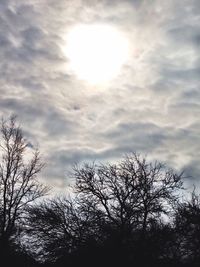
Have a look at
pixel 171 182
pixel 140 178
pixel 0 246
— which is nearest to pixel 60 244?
pixel 0 246

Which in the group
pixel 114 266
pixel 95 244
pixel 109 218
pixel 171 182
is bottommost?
pixel 114 266

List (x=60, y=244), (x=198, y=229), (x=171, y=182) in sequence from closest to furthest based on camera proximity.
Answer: (x=60, y=244) < (x=198, y=229) < (x=171, y=182)

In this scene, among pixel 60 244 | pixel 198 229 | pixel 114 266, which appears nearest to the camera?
pixel 114 266

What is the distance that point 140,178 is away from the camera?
21.3 metres

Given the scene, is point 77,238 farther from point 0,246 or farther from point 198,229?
point 198,229

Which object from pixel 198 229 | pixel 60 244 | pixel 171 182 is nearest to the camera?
pixel 60 244

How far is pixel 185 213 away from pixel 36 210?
8.71 metres

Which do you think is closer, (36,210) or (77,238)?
(77,238)

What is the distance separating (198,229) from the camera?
20.1m

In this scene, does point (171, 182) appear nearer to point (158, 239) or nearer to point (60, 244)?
point (158, 239)

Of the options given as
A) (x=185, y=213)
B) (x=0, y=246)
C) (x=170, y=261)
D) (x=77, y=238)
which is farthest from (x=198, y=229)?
(x=0, y=246)

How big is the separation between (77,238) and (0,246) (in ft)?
17.6

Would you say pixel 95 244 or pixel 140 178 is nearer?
pixel 95 244

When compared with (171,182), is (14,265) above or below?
below
